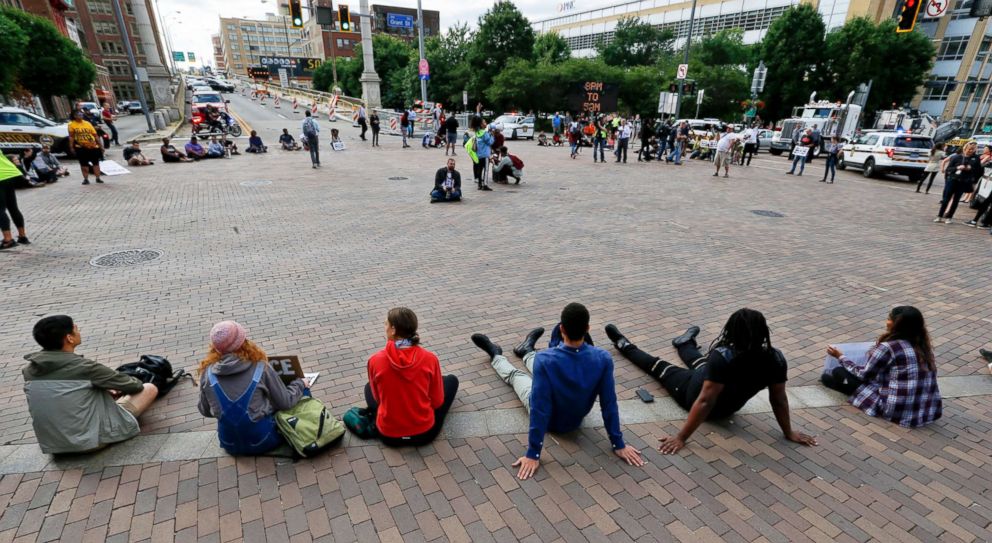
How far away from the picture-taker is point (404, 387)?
3.29 meters

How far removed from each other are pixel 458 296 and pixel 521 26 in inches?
1953

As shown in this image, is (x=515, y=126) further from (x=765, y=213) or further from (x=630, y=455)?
(x=630, y=455)

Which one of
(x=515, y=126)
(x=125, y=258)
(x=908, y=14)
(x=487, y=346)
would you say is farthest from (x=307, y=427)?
(x=515, y=126)

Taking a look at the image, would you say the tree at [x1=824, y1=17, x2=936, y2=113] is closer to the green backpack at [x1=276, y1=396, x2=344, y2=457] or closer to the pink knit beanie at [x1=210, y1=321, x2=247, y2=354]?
A: the green backpack at [x1=276, y1=396, x2=344, y2=457]

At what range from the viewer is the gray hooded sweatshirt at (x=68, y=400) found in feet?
10.2

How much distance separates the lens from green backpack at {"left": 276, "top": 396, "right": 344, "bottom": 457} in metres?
3.30

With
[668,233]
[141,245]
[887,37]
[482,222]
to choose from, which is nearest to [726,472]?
[668,233]

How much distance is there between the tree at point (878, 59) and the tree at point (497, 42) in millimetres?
27550

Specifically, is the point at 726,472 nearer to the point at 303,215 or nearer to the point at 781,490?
the point at 781,490

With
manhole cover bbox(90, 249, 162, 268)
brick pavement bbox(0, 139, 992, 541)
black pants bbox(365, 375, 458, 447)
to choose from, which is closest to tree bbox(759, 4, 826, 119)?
brick pavement bbox(0, 139, 992, 541)

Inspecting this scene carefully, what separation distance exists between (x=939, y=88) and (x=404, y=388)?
225 ft

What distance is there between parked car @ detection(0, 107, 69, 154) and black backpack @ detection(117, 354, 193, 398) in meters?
17.7

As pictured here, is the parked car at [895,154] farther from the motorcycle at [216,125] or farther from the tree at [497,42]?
the tree at [497,42]

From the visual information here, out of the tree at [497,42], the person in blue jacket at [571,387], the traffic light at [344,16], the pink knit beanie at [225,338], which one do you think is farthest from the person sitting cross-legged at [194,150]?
the tree at [497,42]
